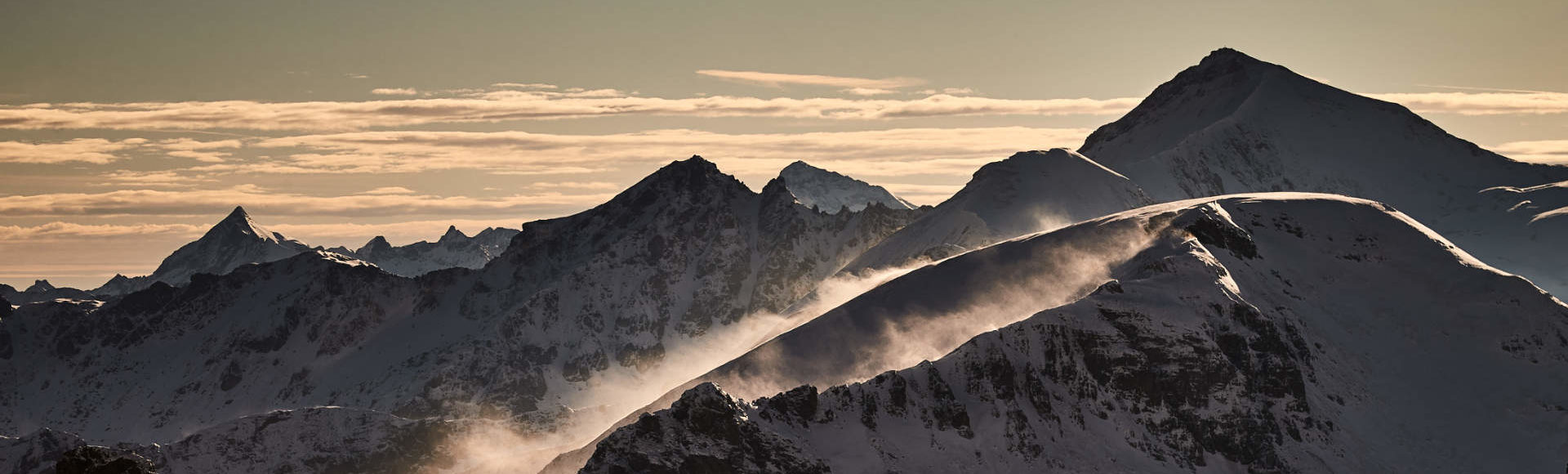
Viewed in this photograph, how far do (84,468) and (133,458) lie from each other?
8.91m

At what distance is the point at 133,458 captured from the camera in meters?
154

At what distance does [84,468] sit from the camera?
5699 inches
